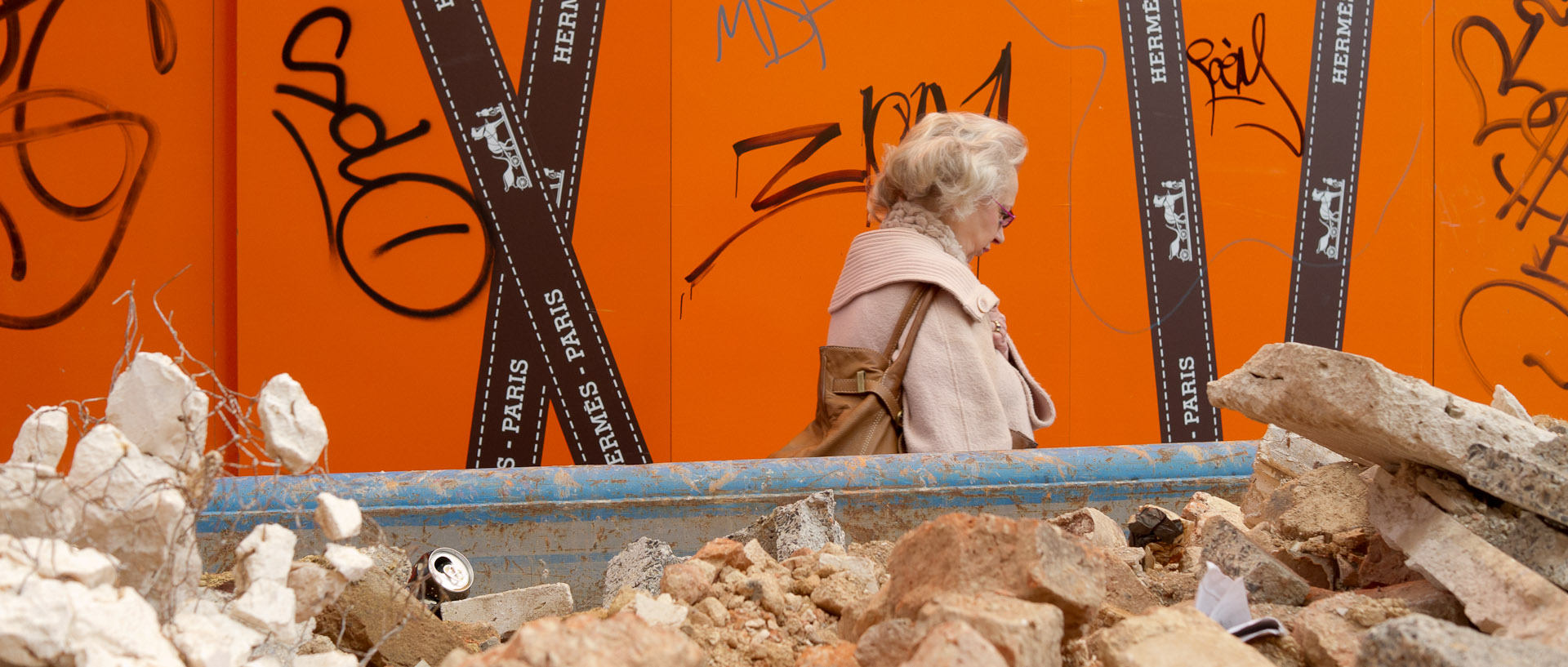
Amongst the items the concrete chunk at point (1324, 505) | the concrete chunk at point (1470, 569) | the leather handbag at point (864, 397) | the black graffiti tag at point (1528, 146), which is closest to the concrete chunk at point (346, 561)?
the concrete chunk at point (1470, 569)

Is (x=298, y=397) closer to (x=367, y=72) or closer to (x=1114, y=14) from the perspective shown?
(x=367, y=72)

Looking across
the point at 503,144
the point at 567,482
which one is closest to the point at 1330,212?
the point at 503,144

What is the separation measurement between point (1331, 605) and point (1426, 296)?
135 inches

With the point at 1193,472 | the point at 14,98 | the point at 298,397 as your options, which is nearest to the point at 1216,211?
the point at 1193,472

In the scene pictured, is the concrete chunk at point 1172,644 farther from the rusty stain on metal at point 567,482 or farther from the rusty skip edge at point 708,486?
the rusty stain on metal at point 567,482

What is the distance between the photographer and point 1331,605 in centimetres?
113

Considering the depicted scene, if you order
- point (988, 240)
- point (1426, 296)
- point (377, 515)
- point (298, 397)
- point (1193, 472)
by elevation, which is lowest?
point (1426, 296)

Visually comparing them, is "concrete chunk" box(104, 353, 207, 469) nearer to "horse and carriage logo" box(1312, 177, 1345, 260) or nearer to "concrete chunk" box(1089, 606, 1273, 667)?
"concrete chunk" box(1089, 606, 1273, 667)

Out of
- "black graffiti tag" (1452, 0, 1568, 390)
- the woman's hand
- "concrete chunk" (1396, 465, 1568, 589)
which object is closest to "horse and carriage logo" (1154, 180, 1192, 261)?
"black graffiti tag" (1452, 0, 1568, 390)

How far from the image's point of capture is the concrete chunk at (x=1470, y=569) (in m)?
0.99

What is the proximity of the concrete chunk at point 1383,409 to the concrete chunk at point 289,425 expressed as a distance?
997 mm

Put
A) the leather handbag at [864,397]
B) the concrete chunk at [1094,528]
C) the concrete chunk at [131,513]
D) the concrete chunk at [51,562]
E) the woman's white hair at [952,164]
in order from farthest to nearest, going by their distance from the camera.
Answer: the woman's white hair at [952,164], the leather handbag at [864,397], the concrete chunk at [1094,528], the concrete chunk at [131,513], the concrete chunk at [51,562]

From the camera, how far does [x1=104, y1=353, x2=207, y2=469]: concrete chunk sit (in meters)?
0.94

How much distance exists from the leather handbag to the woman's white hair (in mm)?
256
